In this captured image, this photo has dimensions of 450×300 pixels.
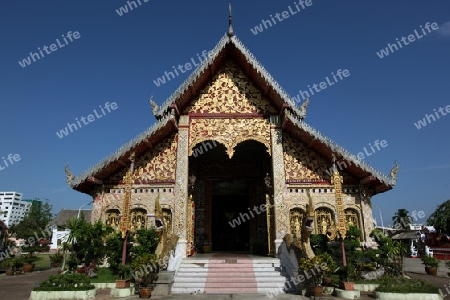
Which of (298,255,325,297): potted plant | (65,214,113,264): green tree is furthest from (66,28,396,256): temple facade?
(298,255,325,297): potted plant

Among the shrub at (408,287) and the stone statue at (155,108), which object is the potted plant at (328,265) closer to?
the shrub at (408,287)

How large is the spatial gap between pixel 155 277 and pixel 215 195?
766 centimetres

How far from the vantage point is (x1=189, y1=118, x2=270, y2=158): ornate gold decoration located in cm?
1093

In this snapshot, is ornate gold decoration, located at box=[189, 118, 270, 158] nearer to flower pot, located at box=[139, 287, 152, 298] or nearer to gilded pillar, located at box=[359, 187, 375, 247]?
gilded pillar, located at box=[359, 187, 375, 247]

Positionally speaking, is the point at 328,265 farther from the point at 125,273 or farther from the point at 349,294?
the point at 125,273

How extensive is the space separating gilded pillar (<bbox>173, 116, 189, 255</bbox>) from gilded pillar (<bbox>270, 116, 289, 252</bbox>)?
3.05 meters

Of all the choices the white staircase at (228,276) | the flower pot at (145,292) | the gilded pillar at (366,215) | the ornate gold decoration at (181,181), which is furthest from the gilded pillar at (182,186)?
the gilded pillar at (366,215)

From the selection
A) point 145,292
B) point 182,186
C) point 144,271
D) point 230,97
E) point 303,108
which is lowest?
point 145,292

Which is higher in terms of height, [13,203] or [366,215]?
[13,203]

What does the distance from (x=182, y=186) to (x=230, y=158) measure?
2048 millimetres

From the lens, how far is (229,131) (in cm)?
1100

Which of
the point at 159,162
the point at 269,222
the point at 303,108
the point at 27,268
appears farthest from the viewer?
the point at 27,268

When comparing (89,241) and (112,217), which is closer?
(89,241)

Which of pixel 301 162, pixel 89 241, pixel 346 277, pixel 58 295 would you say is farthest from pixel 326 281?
pixel 89 241
